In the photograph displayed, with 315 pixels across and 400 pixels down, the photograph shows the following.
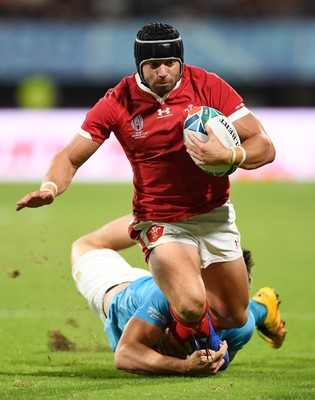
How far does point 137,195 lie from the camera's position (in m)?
6.58

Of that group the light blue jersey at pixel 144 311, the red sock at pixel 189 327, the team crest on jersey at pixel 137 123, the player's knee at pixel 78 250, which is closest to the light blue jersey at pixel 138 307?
the light blue jersey at pixel 144 311

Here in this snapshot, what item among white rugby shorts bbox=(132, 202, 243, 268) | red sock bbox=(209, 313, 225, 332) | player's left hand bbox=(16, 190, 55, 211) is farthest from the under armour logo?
red sock bbox=(209, 313, 225, 332)

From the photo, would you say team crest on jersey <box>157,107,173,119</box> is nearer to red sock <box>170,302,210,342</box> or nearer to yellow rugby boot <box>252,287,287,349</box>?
red sock <box>170,302,210,342</box>

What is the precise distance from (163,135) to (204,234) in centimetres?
70

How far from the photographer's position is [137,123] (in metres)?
6.36

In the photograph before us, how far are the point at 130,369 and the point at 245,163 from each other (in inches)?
56.5

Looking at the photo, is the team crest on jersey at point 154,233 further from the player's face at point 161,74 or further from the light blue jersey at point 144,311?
the player's face at point 161,74

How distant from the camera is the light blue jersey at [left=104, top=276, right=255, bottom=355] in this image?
20.6ft

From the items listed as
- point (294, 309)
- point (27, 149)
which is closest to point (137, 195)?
point (294, 309)

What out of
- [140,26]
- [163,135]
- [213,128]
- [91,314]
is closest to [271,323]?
[163,135]

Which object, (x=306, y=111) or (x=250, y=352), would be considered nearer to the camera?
(x=250, y=352)

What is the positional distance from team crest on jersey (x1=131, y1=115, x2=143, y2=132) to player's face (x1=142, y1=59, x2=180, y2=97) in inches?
7.7

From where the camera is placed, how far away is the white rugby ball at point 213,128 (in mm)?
6004

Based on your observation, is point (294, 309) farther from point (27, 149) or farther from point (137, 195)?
point (27, 149)
